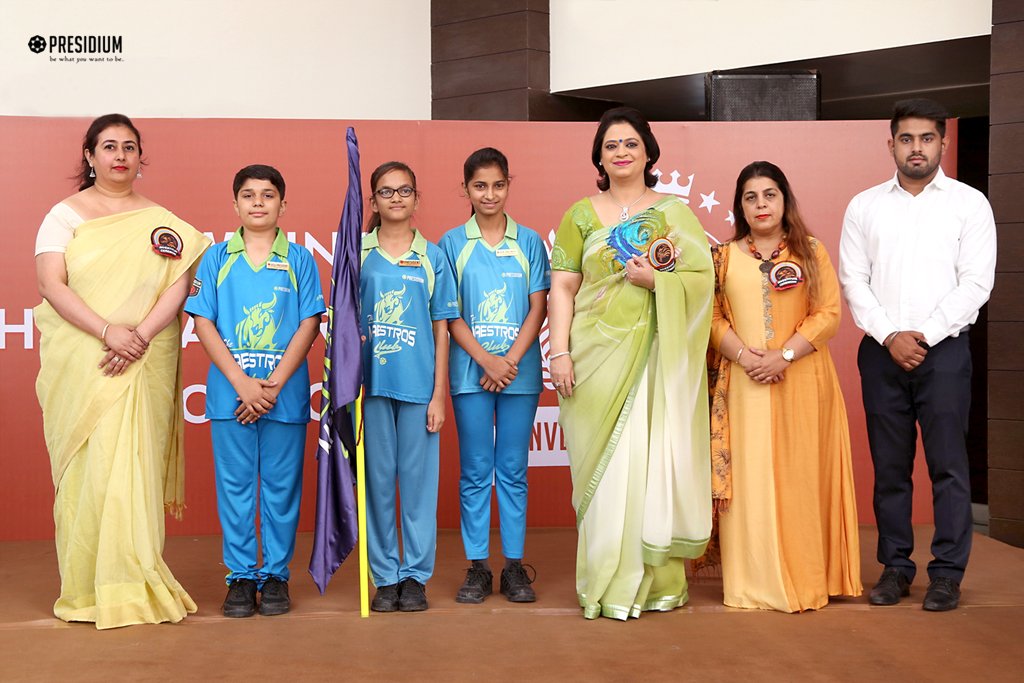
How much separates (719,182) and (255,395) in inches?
93.9

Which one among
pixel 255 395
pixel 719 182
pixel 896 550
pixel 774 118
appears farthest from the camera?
pixel 774 118

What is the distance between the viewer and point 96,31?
540 centimetres

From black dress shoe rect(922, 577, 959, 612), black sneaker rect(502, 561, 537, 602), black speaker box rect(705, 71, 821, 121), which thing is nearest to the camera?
black dress shoe rect(922, 577, 959, 612)

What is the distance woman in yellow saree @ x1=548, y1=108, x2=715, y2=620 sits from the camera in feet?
10.2

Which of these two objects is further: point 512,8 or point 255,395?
point 512,8

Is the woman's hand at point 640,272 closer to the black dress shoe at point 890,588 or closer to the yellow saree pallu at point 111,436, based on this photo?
the black dress shoe at point 890,588

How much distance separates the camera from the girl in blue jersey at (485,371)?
10.9 ft

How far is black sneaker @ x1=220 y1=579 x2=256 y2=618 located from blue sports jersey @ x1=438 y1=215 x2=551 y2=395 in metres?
0.86

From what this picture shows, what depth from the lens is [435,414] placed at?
3.25m

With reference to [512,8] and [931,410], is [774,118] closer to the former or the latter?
[512,8]

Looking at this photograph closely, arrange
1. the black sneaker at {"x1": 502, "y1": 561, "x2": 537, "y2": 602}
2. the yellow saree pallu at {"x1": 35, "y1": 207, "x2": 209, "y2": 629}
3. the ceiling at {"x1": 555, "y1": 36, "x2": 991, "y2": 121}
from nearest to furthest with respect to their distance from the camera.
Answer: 1. the yellow saree pallu at {"x1": 35, "y1": 207, "x2": 209, "y2": 629}
2. the black sneaker at {"x1": 502, "y1": 561, "x2": 537, "y2": 602}
3. the ceiling at {"x1": 555, "y1": 36, "x2": 991, "y2": 121}

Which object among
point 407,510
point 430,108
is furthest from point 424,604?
point 430,108

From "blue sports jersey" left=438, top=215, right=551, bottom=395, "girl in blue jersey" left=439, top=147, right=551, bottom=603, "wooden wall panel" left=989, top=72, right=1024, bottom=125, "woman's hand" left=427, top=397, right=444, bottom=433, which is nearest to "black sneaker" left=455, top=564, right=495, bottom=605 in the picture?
"girl in blue jersey" left=439, top=147, right=551, bottom=603

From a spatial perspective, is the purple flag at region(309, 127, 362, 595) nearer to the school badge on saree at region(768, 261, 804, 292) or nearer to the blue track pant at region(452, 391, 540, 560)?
the blue track pant at region(452, 391, 540, 560)
